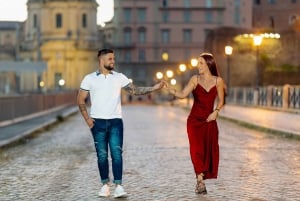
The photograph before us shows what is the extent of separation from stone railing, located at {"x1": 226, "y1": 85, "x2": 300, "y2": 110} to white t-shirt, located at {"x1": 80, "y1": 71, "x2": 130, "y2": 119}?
98.0 feet

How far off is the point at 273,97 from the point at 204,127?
35.0m

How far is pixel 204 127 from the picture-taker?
9.59m

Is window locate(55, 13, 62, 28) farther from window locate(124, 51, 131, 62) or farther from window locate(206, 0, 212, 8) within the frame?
window locate(206, 0, 212, 8)

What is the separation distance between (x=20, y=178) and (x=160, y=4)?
118m

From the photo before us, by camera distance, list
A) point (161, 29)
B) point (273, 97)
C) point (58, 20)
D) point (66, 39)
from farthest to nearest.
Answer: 1. point (161, 29)
2. point (58, 20)
3. point (66, 39)
4. point (273, 97)

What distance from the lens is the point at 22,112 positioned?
3412 cm

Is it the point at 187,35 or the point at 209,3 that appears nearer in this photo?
the point at 209,3

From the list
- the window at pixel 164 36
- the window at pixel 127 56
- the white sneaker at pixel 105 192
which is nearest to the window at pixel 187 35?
the window at pixel 164 36

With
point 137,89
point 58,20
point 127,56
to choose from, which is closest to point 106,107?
point 137,89

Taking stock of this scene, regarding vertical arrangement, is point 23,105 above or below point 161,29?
below

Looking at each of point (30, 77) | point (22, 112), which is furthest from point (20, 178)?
point (30, 77)

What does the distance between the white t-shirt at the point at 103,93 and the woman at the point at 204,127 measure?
3.23 feet

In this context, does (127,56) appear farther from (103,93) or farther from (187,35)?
(103,93)

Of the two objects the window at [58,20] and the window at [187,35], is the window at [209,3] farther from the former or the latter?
the window at [58,20]
